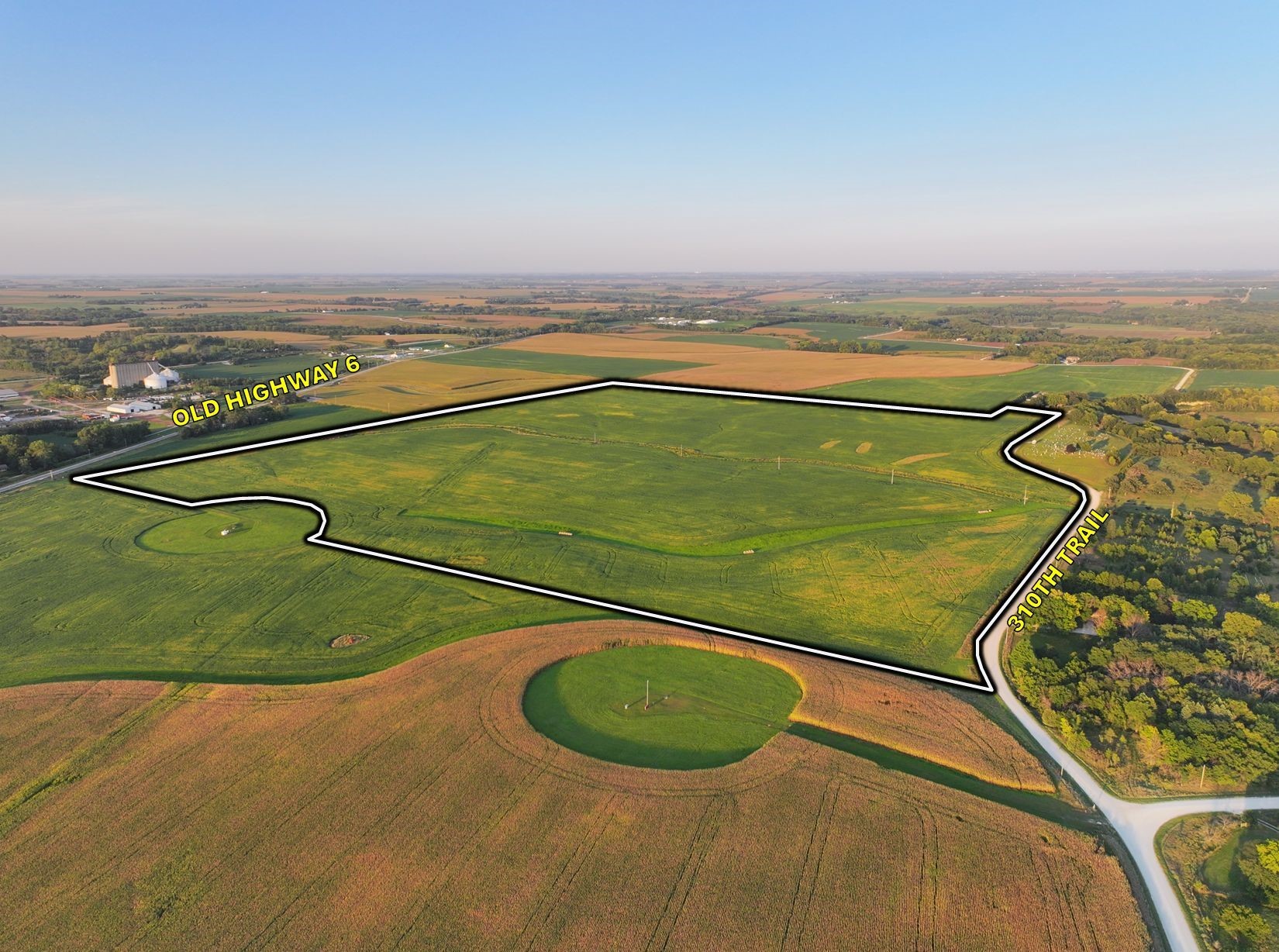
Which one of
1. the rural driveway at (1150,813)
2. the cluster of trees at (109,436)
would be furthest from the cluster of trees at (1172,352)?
the cluster of trees at (109,436)

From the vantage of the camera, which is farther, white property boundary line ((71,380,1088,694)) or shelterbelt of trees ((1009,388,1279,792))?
shelterbelt of trees ((1009,388,1279,792))

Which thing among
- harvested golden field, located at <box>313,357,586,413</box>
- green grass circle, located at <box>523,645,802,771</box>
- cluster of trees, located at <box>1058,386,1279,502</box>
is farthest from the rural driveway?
harvested golden field, located at <box>313,357,586,413</box>

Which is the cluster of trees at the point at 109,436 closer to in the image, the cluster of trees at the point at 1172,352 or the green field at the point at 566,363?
the green field at the point at 566,363

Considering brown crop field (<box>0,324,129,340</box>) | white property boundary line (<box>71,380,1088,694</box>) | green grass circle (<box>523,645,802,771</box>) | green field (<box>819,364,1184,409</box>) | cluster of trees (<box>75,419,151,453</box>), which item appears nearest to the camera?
white property boundary line (<box>71,380,1088,694</box>)

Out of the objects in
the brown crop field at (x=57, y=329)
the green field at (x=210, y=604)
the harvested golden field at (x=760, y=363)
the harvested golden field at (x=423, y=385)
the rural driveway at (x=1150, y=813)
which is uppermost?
the brown crop field at (x=57, y=329)

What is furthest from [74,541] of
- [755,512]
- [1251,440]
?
[1251,440]

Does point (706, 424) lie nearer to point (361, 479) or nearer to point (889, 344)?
point (361, 479)

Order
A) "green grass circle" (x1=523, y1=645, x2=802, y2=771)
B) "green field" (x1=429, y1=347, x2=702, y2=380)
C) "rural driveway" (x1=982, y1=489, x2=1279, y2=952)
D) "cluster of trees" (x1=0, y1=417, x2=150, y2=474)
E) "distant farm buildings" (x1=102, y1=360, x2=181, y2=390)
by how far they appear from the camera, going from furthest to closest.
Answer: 1. "green field" (x1=429, y1=347, x2=702, y2=380)
2. "distant farm buildings" (x1=102, y1=360, x2=181, y2=390)
3. "cluster of trees" (x1=0, y1=417, x2=150, y2=474)
4. "green grass circle" (x1=523, y1=645, x2=802, y2=771)
5. "rural driveway" (x1=982, y1=489, x2=1279, y2=952)

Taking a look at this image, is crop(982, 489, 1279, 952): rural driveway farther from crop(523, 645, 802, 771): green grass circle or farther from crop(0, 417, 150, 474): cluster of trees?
crop(0, 417, 150, 474): cluster of trees
